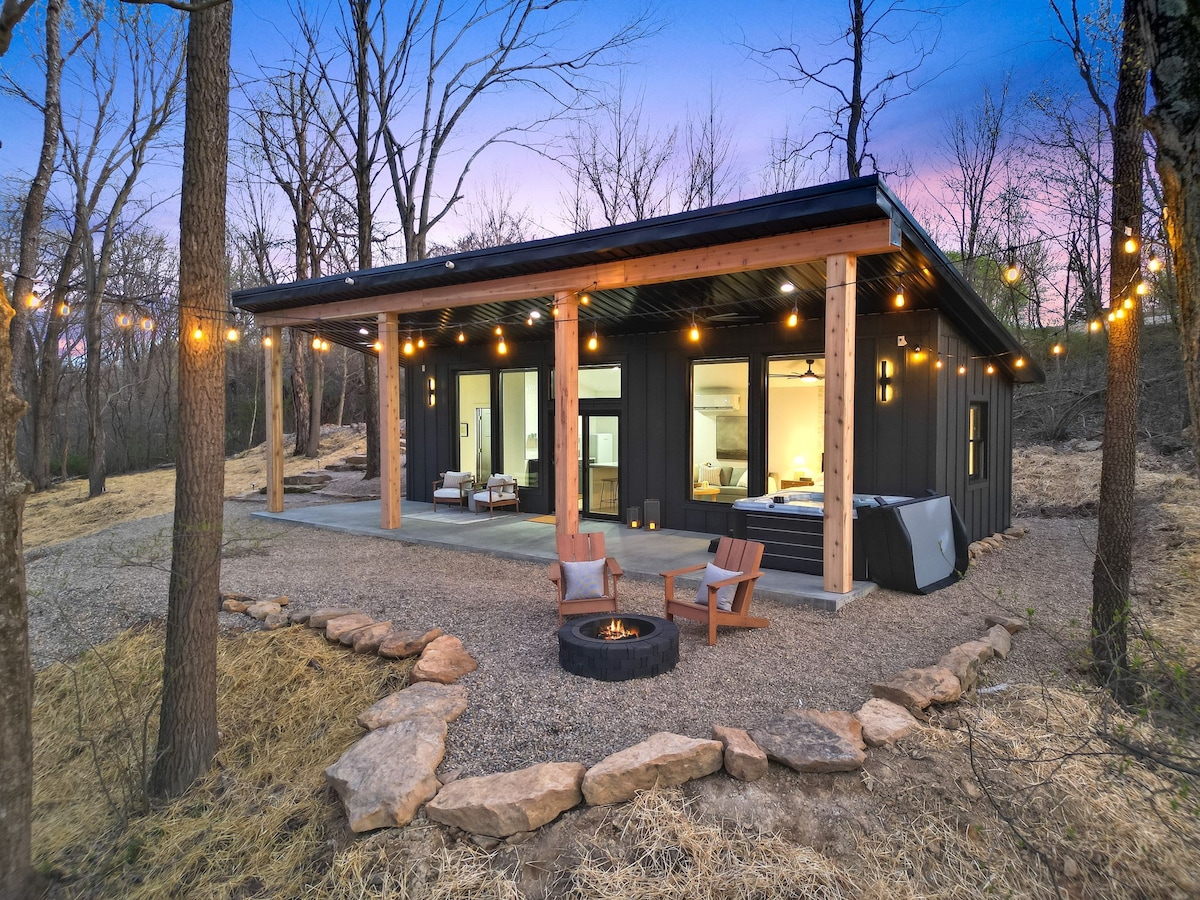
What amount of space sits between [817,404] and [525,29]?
11.9 metres

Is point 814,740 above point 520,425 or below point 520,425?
below

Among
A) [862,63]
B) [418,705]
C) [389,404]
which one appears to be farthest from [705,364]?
[862,63]

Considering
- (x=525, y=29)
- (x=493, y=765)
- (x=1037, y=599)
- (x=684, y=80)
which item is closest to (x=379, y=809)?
(x=493, y=765)

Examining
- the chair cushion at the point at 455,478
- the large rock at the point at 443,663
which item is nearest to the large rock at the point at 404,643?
the large rock at the point at 443,663

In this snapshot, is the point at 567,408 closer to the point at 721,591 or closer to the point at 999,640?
the point at 721,591

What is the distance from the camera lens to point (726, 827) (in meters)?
2.70

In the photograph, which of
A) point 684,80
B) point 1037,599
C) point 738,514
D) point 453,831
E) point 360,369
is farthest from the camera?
point 360,369

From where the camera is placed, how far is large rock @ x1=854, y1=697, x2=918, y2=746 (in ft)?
10.6

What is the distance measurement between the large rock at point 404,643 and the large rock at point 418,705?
23.1 inches

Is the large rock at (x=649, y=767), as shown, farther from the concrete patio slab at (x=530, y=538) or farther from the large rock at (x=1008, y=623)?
the large rock at (x=1008, y=623)

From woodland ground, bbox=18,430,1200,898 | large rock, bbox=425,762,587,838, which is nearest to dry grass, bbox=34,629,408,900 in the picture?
woodland ground, bbox=18,430,1200,898

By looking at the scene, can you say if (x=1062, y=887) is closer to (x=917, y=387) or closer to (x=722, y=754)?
(x=722, y=754)

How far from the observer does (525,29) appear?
15.7 meters

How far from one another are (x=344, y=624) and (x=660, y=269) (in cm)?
445
